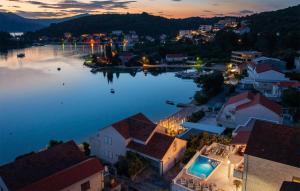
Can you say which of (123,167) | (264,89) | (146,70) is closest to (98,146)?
(123,167)

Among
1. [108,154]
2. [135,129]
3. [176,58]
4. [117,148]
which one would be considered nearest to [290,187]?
[135,129]

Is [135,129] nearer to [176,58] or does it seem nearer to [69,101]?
[69,101]

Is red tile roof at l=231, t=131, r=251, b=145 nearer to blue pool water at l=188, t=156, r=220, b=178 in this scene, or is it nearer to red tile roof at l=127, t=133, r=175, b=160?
blue pool water at l=188, t=156, r=220, b=178

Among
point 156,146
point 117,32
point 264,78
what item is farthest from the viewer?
point 117,32

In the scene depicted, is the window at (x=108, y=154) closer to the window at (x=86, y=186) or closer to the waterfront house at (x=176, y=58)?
the window at (x=86, y=186)

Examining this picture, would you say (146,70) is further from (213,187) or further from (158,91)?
(213,187)

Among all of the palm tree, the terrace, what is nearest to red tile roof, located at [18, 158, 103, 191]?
the terrace
